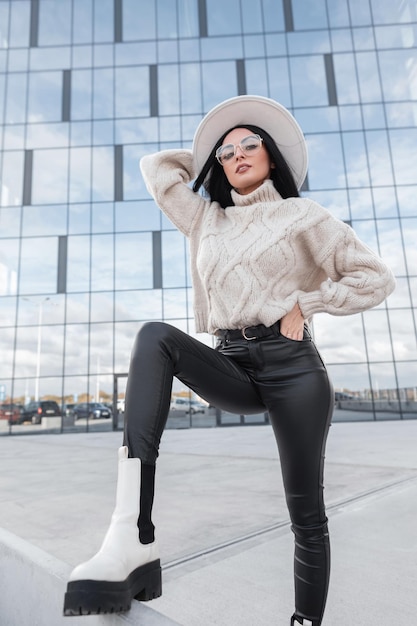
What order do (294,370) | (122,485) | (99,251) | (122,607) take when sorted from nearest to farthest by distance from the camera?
(122,607) → (122,485) → (294,370) → (99,251)

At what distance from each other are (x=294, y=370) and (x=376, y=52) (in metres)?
21.4

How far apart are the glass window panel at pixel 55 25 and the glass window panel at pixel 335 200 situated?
13.3m

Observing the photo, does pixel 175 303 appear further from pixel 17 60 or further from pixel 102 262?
pixel 17 60

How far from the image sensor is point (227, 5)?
60.0ft

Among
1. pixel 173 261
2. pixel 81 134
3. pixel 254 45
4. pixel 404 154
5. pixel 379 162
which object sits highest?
pixel 254 45

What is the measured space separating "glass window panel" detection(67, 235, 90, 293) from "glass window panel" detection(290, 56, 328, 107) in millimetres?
10964

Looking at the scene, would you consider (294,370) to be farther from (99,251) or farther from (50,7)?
(50,7)

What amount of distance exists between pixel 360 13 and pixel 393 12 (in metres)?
1.45

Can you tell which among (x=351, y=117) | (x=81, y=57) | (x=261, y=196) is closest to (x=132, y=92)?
(x=81, y=57)

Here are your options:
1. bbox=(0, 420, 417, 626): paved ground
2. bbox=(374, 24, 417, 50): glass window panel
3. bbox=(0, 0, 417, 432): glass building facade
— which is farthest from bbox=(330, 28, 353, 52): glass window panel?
bbox=(0, 420, 417, 626): paved ground

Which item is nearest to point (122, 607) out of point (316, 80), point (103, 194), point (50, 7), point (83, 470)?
point (83, 470)

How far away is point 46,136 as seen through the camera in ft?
58.5

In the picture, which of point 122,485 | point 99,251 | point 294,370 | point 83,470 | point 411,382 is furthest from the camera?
point 99,251

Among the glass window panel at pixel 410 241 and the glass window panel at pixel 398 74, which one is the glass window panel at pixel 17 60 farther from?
the glass window panel at pixel 410 241
